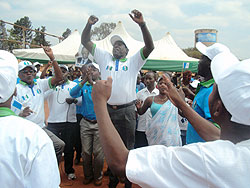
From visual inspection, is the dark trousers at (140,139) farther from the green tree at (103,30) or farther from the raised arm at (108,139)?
the green tree at (103,30)

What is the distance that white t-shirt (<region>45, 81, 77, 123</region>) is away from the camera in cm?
427

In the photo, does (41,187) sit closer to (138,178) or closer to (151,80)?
(138,178)

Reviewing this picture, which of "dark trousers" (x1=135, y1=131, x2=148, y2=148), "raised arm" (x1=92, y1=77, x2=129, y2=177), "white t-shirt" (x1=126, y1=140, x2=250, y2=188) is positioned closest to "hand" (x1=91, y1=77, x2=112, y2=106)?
"raised arm" (x1=92, y1=77, x2=129, y2=177)

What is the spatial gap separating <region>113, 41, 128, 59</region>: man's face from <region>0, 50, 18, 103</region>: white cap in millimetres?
2342

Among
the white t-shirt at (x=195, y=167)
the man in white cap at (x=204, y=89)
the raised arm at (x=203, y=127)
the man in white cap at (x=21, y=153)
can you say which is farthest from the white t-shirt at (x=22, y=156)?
the man in white cap at (x=204, y=89)

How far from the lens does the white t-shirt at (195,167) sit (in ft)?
A: 3.04

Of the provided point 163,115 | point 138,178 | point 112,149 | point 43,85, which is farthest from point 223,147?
point 43,85

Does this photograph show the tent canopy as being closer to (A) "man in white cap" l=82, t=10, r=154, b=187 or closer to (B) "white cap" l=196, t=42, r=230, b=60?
(A) "man in white cap" l=82, t=10, r=154, b=187

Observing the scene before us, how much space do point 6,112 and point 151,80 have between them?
370cm

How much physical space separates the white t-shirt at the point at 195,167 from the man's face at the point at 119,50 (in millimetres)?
2670

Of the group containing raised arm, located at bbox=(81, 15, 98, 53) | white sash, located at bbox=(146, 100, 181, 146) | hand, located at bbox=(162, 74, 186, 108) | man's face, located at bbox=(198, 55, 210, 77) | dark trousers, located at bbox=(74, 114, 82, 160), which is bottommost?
dark trousers, located at bbox=(74, 114, 82, 160)

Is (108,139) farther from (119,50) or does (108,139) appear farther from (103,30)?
(103,30)

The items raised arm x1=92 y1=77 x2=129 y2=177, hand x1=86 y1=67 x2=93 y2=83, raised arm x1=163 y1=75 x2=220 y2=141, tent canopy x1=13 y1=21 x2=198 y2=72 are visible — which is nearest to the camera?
raised arm x1=92 y1=77 x2=129 y2=177

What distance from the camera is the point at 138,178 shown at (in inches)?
39.4
